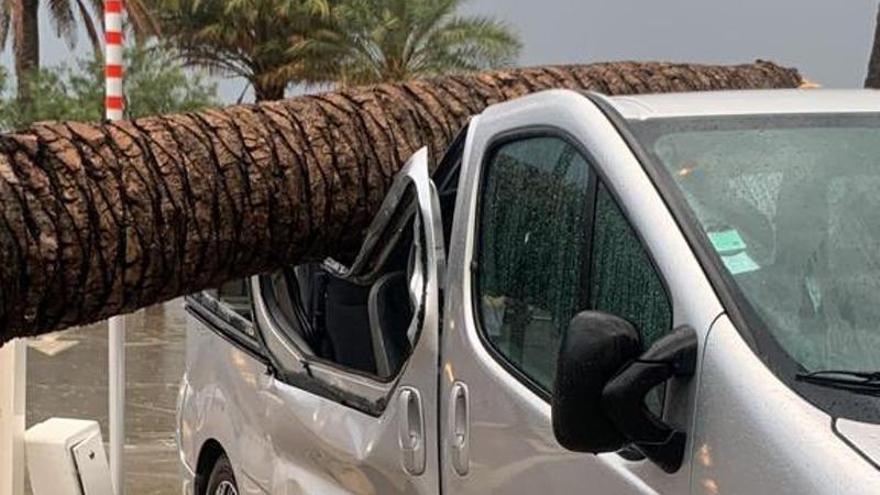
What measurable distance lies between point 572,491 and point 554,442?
112mm

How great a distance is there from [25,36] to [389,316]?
25490 millimetres

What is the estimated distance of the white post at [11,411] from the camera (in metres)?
5.28

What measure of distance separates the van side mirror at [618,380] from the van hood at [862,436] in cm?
30

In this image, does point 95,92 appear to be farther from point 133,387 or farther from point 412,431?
point 412,431

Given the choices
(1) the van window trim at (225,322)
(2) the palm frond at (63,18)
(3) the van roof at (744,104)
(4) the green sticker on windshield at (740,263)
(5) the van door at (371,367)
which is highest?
(3) the van roof at (744,104)

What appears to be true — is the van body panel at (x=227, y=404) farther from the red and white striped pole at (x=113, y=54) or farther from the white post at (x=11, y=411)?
the red and white striped pole at (x=113, y=54)

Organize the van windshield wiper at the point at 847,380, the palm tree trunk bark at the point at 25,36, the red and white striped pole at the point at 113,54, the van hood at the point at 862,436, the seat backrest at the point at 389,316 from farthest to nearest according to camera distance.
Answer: the palm tree trunk bark at the point at 25,36, the red and white striped pole at the point at 113,54, the seat backrest at the point at 389,316, the van windshield wiper at the point at 847,380, the van hood at the point at 862,436

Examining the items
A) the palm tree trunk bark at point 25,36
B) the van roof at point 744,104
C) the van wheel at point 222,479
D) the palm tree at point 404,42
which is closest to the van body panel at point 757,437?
the van roof at point 744,104

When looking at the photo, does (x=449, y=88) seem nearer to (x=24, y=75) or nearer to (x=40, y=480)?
(x=40, y=480)

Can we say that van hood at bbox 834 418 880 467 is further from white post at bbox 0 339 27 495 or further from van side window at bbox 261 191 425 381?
white post at bbox 0 339 27 495

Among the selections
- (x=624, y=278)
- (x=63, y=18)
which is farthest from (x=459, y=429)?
(x=63, y=18)

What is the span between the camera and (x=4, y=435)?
17.4ft

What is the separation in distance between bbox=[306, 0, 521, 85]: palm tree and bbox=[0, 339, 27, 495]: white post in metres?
18.1

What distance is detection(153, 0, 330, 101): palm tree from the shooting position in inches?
967
